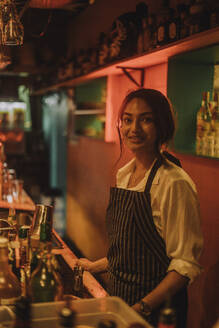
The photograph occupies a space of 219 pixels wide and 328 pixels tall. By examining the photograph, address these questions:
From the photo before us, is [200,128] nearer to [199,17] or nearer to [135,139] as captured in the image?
[199,17]

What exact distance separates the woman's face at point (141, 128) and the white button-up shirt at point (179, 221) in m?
0.13

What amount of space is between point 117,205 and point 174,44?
37.5 inches

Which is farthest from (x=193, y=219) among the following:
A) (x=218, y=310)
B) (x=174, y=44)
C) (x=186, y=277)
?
(x=218, y=310)

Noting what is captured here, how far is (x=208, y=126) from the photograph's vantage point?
2.66 meters

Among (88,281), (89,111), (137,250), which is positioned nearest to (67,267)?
(88,281)

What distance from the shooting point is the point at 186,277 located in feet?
5.00

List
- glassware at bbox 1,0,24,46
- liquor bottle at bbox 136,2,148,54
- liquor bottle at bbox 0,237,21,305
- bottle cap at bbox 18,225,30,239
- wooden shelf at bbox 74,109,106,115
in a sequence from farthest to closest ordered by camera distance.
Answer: wooden shelf at bbox 74,109,106,115 < liquor bottle at bbox 136,2,148,54 < glassware at bbox 1,0,24,46 < bottle cap at bbox 18,225,30,239 < liquor bottle at bbox 0,237,21,305

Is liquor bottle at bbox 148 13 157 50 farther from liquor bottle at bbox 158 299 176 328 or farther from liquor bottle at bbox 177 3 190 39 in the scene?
liquor bottle at bbox 158 299 176 328

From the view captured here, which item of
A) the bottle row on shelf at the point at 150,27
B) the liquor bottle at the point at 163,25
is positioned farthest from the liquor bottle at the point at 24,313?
the liquor bottle at the point at 163,25

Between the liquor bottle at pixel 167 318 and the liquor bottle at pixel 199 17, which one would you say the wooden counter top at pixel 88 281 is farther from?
the liquor bottle at pixel 199 17

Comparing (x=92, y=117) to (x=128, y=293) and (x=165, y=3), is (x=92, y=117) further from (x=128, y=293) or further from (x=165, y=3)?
(x=128, y=293)

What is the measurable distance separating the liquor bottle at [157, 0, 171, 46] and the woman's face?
3.43ft

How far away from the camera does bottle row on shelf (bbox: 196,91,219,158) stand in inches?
102

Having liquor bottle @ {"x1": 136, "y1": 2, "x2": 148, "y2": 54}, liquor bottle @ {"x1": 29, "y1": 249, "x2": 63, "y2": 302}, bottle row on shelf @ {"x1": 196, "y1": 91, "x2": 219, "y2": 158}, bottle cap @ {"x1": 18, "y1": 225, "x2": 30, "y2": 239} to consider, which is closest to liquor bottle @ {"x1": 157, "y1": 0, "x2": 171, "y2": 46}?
liquor bottle @ {"x1": 136, "y1": 2, "x2": 148, "y2": 54}
